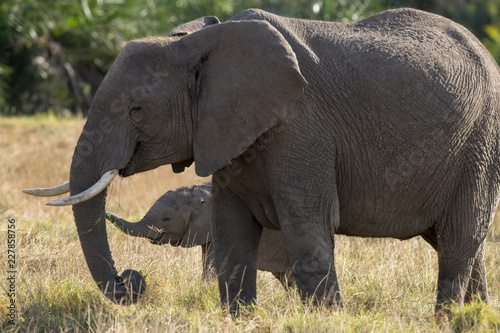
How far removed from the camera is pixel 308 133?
4906 mm

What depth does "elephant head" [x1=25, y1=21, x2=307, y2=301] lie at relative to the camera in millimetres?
4773


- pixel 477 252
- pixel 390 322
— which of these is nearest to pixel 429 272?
pixel 477 252

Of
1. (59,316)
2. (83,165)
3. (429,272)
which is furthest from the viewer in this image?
(429,272)

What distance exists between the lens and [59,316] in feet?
16.9

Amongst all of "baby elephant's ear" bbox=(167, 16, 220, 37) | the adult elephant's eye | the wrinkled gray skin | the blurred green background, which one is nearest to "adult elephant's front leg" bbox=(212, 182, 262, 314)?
the wrinkled gray skin

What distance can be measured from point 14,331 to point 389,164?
2.57m

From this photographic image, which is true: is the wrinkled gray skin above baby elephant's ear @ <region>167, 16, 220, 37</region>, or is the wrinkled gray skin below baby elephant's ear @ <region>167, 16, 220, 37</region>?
below

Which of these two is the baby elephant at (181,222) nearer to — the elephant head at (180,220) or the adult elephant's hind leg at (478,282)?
the elephant head at (180,220)

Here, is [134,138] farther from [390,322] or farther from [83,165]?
[390,322]

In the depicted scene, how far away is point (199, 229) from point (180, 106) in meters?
2.82

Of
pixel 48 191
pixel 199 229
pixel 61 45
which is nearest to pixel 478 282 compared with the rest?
pixel 199 229

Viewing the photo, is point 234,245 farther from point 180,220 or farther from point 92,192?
point 180,220

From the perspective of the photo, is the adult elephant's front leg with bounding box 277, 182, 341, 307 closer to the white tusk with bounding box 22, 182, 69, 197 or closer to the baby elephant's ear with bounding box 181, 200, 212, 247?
the white tusk with bounding box 22, 182, 69, 197

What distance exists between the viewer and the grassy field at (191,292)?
15.6 ft
